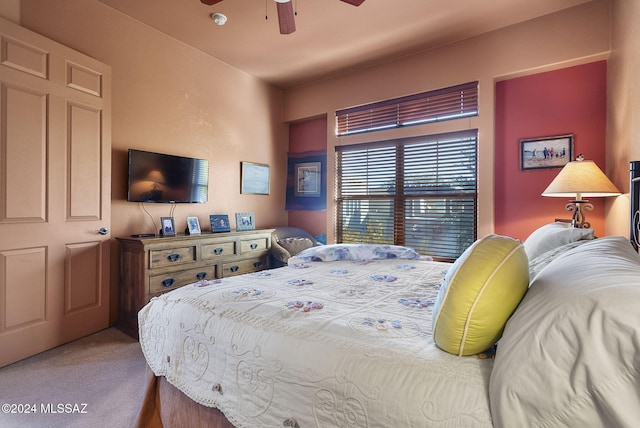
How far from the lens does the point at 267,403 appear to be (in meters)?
1.09

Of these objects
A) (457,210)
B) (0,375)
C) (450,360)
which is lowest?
(0,375)

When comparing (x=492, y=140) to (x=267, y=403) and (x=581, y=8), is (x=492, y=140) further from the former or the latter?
(x=267, y=403)

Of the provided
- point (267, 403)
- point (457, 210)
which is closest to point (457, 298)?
point (267, 403)

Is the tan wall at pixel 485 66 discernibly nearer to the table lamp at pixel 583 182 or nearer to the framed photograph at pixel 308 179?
the framed photograph at pixel 308 179

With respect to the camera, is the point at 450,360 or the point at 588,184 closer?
the point at 450,360

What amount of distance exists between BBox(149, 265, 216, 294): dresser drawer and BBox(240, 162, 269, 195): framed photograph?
132cm

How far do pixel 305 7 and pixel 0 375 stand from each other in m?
3.64

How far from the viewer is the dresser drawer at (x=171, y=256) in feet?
9.39

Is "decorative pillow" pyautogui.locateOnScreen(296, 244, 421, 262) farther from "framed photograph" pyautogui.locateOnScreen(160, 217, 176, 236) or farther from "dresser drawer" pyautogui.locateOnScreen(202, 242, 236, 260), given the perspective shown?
"framed photograph" pyautogui.locateOnScreen(160, 217, 176, 236)

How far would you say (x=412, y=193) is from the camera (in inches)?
152

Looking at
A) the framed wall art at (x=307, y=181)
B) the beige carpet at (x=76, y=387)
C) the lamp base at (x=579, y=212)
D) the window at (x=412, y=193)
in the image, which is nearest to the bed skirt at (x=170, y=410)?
the beige carpet at (x=76, y=387)

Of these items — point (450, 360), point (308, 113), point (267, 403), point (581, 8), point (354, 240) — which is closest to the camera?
point (450, 360)

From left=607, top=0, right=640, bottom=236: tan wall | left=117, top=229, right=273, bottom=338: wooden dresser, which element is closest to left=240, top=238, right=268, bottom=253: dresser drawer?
left=117, top=229, right=273, bottom=338: wooden dresser

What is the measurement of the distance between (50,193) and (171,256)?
1.04m
